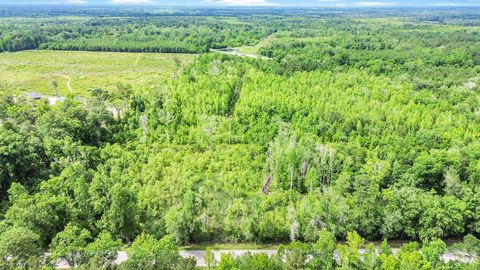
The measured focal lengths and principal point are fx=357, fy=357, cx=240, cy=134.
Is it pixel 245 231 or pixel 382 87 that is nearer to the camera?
pixel 245 231

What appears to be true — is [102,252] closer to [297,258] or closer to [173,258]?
[173,258]

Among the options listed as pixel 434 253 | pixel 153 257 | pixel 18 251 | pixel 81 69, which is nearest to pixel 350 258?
pixel 434 253

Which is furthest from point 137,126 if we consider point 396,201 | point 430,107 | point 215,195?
point 430,107

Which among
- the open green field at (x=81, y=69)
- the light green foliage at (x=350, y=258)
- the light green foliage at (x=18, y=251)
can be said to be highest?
the open green field at (x=81, y=69)

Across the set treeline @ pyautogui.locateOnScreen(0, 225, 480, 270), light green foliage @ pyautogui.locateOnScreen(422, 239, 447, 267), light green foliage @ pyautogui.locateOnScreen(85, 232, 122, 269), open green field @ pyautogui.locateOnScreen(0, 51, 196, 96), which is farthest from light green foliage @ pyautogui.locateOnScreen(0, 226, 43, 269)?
open green field @ pyautogui.locateOnScreen(0, 51, 196, 96)

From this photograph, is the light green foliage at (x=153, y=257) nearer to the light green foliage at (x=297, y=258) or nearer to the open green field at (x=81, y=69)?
the light green foliage at (x=297, y=258)

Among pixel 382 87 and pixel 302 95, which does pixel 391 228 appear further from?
pixel 382 87

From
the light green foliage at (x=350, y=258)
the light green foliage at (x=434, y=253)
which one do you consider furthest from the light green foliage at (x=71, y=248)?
the light green foliage at (x=434, y=253)
